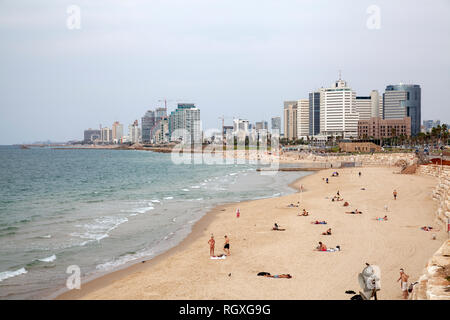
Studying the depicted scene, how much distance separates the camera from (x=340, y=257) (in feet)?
63.4

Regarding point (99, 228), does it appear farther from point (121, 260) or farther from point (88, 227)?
point (121, 260)

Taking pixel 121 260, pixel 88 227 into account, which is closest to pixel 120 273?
pixel 121 260

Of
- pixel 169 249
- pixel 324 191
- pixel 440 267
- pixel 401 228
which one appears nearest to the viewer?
pixel 440 267

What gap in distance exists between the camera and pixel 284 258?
64.6 ft

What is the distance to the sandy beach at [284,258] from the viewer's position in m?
15.4

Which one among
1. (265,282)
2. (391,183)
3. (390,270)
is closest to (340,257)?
(390,270)

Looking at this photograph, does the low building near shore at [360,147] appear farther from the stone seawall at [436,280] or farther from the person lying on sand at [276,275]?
the stone seawall at [436,280]

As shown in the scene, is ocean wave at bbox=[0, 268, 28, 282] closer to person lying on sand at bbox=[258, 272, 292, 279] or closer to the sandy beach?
the sandy beach

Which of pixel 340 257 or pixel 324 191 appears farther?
pixel 324 191

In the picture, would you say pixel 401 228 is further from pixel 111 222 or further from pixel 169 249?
pixel 111 222

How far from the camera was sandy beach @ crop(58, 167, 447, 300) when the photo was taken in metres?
15.4

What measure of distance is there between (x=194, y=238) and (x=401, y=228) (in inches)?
519

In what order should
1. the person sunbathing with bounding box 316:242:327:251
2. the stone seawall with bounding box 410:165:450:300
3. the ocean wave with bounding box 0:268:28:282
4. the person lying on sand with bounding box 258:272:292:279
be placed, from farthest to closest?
the person sunbathing with bounding box 316:242:327:251, the ocean wave with bounding box 0:268:28:282, the person lying on sand with bounding box 258:272:292:279, the stone seawall with bounding box 410:165:450:300

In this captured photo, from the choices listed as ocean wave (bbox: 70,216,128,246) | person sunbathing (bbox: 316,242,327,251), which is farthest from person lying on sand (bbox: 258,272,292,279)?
ocean wave (bbox: 70,216,128,246)
